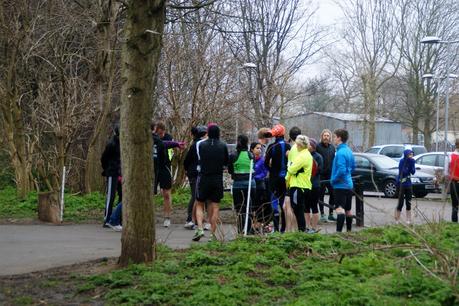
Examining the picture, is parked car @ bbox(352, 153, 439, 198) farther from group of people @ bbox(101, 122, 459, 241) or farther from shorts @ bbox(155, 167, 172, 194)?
shorts @ bbox(155, 167, 172, 194)

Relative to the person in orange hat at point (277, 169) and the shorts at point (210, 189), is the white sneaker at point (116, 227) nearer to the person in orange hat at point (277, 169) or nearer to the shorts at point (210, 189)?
the shorts at point (210, 189)

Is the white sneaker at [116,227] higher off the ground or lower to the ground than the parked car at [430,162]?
lower

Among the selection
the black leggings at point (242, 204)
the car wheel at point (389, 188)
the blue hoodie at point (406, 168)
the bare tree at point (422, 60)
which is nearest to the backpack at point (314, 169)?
the black leggings at point (242, 204)

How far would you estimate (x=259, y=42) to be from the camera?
34.1m

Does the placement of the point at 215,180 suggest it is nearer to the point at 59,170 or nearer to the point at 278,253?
the point at 278,253

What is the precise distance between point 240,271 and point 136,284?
3.87 feet

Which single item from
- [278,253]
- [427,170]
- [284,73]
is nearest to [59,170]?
[278,253]

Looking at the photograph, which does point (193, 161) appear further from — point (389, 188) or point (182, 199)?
point (389, 188)

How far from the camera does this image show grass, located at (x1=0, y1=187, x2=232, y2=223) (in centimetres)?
1435

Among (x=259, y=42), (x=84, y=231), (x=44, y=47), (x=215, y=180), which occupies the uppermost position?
(x=259, y=42)

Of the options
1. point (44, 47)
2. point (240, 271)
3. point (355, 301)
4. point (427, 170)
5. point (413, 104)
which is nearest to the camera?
point (355, 301)

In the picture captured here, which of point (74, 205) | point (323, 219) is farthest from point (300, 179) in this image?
point (74, 205)

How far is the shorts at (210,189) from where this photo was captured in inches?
412

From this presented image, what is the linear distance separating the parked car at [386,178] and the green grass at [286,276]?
1540 centimetres
